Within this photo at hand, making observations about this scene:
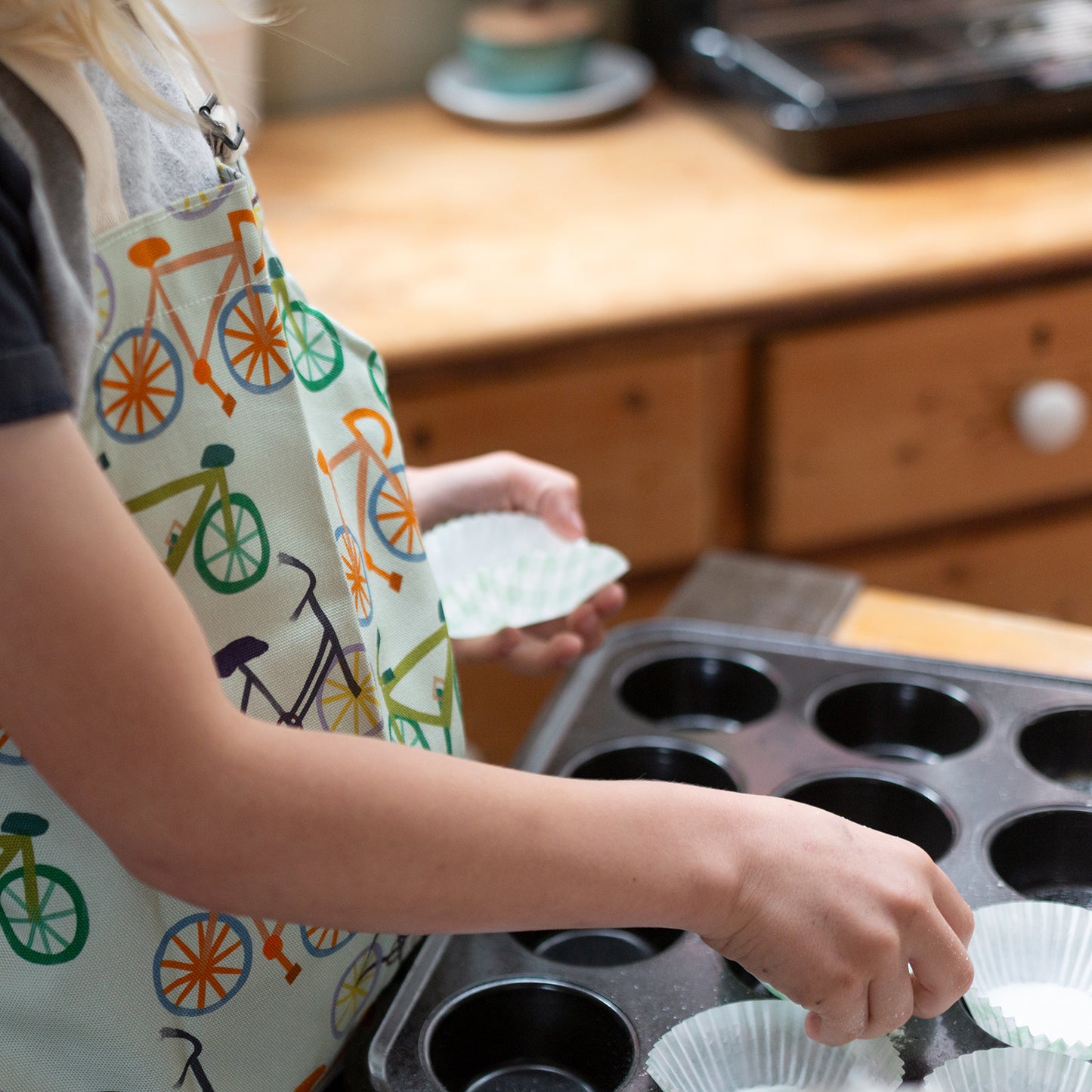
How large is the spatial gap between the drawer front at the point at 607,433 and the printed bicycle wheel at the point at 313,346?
67 centimetres

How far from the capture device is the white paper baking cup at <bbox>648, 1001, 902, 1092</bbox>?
1.95 ft

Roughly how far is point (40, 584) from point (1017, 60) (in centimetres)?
146

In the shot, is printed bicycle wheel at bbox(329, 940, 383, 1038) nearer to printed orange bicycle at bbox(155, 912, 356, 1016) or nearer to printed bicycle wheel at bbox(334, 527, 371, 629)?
printed orange bicycle at bbox(155, 912, 356, 1016)

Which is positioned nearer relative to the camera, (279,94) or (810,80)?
(810,80)

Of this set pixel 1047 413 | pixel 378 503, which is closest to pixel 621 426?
pixel 1047 413

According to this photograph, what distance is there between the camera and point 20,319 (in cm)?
42

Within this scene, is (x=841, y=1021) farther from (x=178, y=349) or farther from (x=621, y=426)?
(x=621, y=426)

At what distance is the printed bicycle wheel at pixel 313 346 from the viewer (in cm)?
60

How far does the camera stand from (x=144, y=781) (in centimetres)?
45

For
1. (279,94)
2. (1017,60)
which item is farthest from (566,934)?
(279,94)

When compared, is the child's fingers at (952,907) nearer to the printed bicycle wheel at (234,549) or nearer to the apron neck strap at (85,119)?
the printed bicycle wheel at (234,549)

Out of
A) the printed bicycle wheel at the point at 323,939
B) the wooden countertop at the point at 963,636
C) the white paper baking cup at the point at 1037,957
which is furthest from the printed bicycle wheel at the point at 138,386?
the wooden countertop at the point at 963,636

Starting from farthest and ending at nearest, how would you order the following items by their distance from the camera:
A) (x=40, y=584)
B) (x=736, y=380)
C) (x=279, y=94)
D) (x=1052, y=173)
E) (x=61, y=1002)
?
(x=279, y=94) → (x=1052, y=173) → (x=736, y=380) → (x=61, y=1002) → (x=40, y=584)

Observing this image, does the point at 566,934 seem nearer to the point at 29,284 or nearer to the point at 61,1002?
the point at 61,1002
